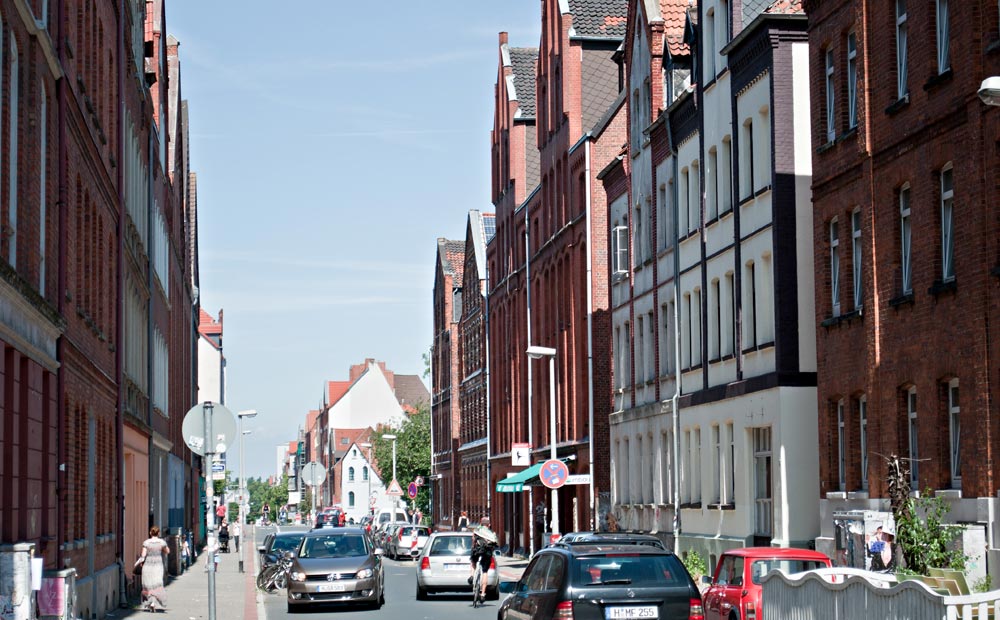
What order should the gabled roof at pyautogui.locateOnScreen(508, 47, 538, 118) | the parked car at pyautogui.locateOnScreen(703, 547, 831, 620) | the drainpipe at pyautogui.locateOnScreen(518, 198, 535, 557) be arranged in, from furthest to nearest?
the gabled roof at pyautogui.locateOnScreen(508, 47, 538, 118) < the drainpipe at pyautogui.locateOnScreen(518, 198, 535, 557) < the parked car at pyautogui.locateOnScreen(703, 547, 831, 620)

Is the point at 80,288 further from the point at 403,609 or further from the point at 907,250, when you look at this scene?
the point at 907,250

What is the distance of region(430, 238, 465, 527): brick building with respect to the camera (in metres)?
89.0

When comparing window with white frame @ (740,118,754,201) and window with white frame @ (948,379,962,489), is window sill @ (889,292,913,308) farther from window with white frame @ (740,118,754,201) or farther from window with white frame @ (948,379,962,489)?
window with white frame @ (740,118,754,201)

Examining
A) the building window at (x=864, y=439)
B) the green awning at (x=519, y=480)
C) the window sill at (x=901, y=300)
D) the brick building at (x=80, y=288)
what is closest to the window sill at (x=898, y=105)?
the window sill at (x=901, y=300)

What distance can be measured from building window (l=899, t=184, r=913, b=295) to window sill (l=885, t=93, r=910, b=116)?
1.21m

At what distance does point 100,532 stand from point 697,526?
15.0 m

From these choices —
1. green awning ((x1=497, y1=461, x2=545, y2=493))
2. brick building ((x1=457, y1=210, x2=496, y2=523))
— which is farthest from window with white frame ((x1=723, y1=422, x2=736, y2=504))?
brick building ((x1=457, y1=210, x2=496, y2=523))

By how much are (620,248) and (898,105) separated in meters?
21.1

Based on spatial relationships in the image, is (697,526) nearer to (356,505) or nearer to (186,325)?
(186,325)

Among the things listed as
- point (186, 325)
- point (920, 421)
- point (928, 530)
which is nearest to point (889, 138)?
point (920, 421)

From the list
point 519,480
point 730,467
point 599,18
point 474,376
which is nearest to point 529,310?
point 519,480

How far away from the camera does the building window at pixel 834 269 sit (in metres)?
29.3

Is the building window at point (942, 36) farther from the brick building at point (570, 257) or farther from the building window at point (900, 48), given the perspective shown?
the brick building at point (570, 257)

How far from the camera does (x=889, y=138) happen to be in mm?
26188
